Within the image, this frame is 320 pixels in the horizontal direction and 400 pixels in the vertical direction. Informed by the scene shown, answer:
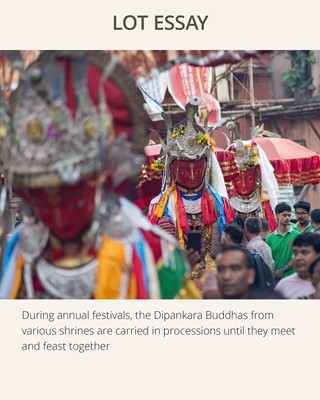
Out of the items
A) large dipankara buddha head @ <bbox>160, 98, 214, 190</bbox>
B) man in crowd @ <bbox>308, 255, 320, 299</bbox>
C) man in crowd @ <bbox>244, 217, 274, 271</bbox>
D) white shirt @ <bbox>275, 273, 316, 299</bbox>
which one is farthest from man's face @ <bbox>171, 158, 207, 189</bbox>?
man in crowd @ <bbox>308, 255, 320, 299</bbox>

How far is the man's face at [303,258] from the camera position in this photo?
5.98 metres

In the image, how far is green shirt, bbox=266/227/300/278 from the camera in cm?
886

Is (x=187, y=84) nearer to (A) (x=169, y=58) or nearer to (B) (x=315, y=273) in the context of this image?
(B) (x=315, y=273)

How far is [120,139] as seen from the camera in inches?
167

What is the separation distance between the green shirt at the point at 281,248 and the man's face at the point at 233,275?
12.0 feet

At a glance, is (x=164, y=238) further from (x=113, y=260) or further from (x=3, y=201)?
(x=3, y=201)

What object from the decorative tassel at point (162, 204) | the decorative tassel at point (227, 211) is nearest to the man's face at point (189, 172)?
the decorative tassel at point (162, 204)

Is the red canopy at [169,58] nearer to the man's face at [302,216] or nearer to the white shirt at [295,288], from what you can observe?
the white shirt at [295,288]

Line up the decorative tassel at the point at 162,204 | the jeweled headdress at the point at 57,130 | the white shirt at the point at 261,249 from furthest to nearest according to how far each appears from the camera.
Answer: the decorative tassel at the point at 162,204 → the white shirt at the point at 261,249 → the jeweled headdress at the point at 57,130

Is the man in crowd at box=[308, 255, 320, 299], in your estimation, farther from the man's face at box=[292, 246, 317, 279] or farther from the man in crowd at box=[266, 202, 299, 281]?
the man in crowd at box=[266, 202, 299, 281]

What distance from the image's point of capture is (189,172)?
9.95 m

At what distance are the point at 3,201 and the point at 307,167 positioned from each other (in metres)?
8.99

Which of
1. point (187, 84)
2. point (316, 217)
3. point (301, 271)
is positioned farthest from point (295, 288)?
point (187, 84)
